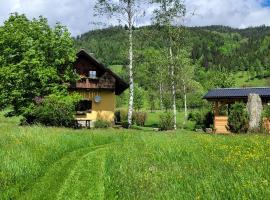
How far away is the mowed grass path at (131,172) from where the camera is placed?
9.38 meters

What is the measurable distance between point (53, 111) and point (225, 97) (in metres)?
16.9

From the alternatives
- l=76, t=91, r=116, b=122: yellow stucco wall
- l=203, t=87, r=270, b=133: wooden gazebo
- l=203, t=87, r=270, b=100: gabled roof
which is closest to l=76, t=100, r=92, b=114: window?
l=76, t=91, r=116, b=122: yellow stucco wall

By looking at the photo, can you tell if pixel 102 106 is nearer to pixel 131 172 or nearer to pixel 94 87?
pixel 94 87

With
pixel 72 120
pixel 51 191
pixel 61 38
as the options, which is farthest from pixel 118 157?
pixel 61 38

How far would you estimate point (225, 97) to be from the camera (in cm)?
4212

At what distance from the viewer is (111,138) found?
977 inches

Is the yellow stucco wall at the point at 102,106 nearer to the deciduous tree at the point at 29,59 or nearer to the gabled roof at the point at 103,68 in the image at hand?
the gabled roof at the point at 103,68

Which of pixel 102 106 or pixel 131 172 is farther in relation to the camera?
pixel 102 106

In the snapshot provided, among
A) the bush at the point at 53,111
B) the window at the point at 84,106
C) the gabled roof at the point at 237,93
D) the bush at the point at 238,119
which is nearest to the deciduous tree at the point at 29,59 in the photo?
the bush at the point at 53,111

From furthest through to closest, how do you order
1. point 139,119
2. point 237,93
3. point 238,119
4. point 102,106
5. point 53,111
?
1. point 139,119
2. point 102,106
3. point 237,93
4. point 53,111
5. point 238,119

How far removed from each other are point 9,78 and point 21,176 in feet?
87.7

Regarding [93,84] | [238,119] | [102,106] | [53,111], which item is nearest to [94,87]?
[93,84]

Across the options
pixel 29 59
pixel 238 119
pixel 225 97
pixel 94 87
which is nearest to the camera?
pixel 238 119

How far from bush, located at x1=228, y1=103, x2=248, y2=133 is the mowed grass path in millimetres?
14660
